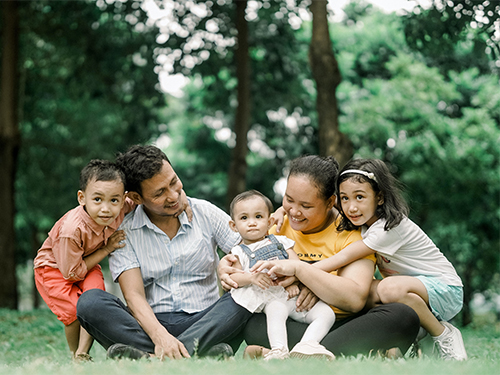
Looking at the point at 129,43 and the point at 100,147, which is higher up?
the point at 129,43

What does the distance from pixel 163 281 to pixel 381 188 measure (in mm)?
1631

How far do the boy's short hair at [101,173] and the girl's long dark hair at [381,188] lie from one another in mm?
1487

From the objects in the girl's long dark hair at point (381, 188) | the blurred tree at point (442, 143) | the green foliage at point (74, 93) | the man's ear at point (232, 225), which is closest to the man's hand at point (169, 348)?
the man's ear at point (232, 225)

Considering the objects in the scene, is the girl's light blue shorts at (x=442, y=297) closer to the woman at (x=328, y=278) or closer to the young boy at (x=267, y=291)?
the woman at (x=328, y=278)

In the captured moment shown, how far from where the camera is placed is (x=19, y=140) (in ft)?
33.2

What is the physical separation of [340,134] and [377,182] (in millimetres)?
4049

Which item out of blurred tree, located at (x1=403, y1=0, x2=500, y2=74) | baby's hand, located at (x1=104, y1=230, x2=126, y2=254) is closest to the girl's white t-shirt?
baby's hand, located at (x1=104, y1=230, x2=126, y2=254)

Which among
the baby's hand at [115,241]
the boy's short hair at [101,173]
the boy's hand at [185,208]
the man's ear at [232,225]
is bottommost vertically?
the baby's hand at [115,241]

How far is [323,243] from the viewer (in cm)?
389

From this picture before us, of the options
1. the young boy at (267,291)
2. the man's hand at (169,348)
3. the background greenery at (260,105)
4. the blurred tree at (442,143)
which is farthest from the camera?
the blurred tree at (442,143)

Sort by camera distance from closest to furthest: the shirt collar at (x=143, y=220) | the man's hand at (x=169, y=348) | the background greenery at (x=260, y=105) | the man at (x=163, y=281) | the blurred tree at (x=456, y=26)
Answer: the man's hand at (x=169, y=348) → the man at (x=163, y=281) → the shirt collar at (x=143, y=220) → the blurred tree at (x=456, y=26) → the background greenery at (x=260, y=105)

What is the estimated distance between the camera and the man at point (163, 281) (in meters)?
3.65

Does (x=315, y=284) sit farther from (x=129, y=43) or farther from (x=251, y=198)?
(x=129, y=43)

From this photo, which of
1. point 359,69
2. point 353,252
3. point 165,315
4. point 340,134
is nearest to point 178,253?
point 165,315
